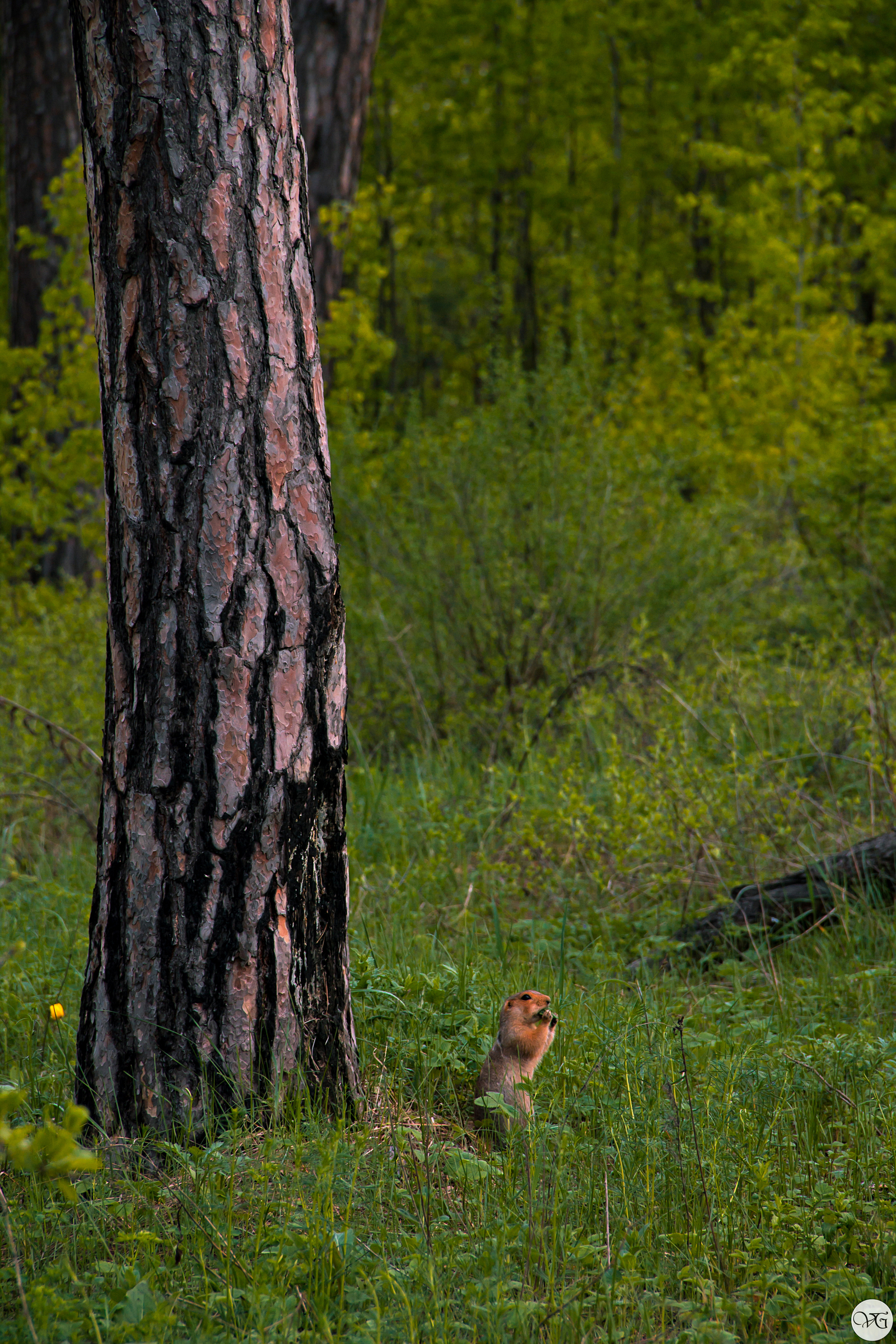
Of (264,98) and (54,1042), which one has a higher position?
(264,98)

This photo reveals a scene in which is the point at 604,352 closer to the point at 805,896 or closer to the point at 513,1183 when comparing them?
the point at 805,896

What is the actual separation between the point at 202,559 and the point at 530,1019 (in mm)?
1342

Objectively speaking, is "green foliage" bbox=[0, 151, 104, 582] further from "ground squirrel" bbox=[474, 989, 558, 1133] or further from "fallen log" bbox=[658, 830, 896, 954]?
"ground squirrel" bbox=[474, 989, 558, 1133]

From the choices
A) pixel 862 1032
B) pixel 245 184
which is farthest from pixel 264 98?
pixel 862 1032

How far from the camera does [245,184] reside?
2.42 meters

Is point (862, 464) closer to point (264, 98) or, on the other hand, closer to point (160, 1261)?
point (264, 98)

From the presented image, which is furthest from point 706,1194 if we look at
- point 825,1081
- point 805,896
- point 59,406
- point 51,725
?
point 59,406

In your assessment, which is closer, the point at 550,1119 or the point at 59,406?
the point at 550,1119

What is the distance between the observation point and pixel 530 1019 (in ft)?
8.79

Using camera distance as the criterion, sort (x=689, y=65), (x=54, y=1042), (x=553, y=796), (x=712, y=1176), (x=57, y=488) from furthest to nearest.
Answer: (x=689, y=65) → (x=57, y=488) → (x=553, y=796) → (x=54, y=1042) → (x=712, y=1176)

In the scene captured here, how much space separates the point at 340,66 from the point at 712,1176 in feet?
24.8
